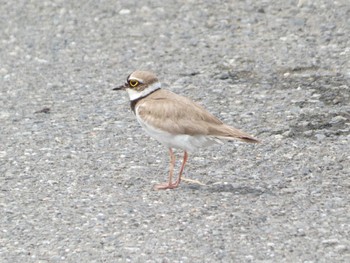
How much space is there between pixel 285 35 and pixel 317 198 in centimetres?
417

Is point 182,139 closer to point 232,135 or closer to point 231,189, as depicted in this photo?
point 232,135

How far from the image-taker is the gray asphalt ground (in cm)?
694

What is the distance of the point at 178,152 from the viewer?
8.96m

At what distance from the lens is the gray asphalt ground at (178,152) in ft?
22.8

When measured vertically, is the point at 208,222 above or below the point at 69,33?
above

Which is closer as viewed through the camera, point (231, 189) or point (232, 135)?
point (232, 135)

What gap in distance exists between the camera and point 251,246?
6.74m

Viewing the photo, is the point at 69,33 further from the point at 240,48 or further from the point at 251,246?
the point at 251,246

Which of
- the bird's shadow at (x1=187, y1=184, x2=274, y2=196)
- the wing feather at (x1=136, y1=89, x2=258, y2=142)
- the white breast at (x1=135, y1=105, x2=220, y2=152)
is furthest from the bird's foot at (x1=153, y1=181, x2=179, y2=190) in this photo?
the wing feather at (x1=136, y1=89, x2=258, y2=142)

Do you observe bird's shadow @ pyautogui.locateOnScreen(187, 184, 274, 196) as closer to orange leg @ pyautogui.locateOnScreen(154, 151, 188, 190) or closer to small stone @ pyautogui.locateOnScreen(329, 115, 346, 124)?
orange leg @ pyautogui.locateOnScreen(154, 151, 188, 190)

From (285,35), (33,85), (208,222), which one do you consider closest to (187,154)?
(208,222)

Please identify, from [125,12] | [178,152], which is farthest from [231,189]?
[125,12]

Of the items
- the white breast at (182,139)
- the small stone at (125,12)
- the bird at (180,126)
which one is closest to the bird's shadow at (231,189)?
the bird at (180,126)

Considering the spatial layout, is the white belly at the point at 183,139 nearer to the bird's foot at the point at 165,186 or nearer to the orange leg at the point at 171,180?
the orange leg at the point at 171,180
